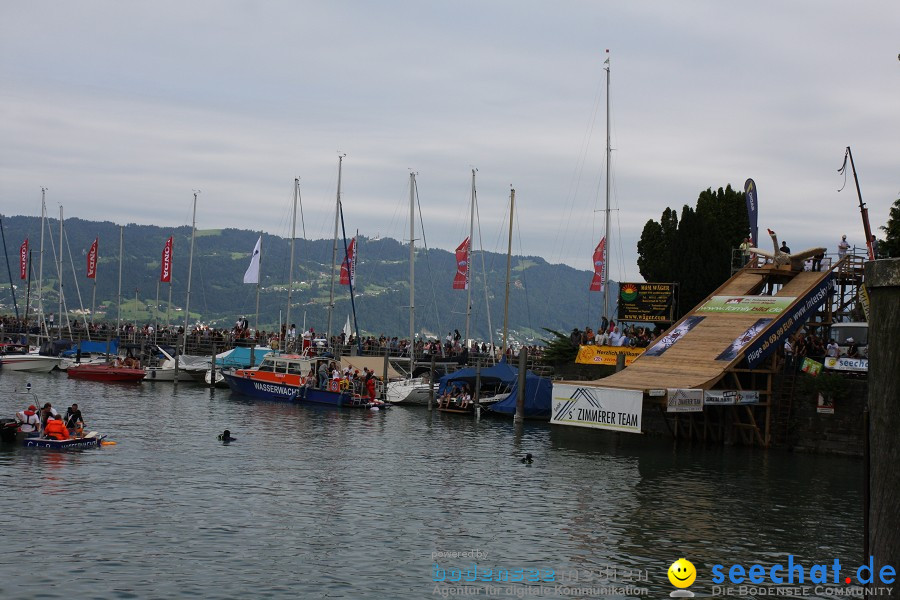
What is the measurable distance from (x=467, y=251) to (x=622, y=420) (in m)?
34.7

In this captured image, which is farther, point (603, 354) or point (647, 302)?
point (647, 302)

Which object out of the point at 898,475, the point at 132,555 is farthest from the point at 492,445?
the point at 898,475

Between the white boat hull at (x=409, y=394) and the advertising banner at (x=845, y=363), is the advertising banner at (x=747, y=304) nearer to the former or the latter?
the advertising banner at (x=845, y=363)

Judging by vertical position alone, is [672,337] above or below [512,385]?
above

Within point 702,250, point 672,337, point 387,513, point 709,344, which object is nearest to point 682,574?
point 387,513

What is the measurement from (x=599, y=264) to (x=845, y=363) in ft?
71.3

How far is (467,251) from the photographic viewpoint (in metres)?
72.4

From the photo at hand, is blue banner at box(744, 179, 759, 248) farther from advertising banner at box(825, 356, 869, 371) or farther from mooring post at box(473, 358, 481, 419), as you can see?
mooring post at box(473, 358, 481, 419)

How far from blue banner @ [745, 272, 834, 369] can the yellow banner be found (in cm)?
967

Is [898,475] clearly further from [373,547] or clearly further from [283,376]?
[283,376]

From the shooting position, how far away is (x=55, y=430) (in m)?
35.9

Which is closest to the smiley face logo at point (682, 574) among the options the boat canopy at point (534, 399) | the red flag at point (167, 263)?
the boat canopy at point (534, 399)

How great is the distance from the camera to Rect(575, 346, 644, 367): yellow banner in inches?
2112

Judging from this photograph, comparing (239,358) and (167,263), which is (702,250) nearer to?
(239,358)
